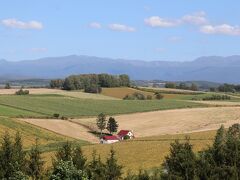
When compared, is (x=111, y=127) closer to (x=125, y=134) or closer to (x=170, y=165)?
(x=125, y=134)

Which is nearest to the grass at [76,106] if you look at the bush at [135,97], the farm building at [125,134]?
the bush at [135,97]

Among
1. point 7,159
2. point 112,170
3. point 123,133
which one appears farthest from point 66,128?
point 112,170

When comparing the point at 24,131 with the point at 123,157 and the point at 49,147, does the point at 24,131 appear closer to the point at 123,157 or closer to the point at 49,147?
the point at 49,147

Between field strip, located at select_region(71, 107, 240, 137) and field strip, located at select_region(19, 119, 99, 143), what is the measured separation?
405 cm

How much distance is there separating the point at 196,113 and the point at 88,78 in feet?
240

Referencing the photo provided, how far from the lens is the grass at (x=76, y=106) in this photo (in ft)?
328

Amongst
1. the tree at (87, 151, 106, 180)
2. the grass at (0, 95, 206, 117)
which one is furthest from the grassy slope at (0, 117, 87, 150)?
the tree at (87, 151, 106, 180)

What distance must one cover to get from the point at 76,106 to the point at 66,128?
28943mm

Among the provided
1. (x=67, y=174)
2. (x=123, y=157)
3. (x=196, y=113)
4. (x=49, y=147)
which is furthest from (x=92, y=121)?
(x=67, y=174)

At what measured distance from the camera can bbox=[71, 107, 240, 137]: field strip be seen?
82.4 metres

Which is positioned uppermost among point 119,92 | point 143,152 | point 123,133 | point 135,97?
point 119,92

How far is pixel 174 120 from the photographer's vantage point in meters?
92.7

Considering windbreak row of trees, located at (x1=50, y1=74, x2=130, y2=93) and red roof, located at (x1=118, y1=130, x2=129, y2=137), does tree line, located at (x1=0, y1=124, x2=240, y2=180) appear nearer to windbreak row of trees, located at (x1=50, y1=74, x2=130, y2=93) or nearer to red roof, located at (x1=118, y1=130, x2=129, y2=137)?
red roof, located at (x1=118, y1=130, x2=129, y2=137)

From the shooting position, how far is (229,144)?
29.7 m
